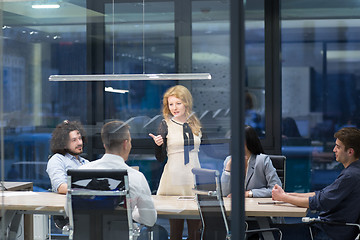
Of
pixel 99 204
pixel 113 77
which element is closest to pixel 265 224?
pixel 99 204

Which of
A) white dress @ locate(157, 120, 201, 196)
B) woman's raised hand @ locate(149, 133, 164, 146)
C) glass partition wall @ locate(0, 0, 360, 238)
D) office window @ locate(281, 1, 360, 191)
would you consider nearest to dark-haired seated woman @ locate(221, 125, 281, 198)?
glass partition wall @ locate(0, 0, 360, 238)

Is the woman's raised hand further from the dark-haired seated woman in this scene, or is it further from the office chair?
the dark-haired seated woman

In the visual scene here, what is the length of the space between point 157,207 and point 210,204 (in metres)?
0.39

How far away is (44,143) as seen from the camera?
4.58m

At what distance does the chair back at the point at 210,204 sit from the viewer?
405 cm

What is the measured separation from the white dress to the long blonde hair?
0.06 m

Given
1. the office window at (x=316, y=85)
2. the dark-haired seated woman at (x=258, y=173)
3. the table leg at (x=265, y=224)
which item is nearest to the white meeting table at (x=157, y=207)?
the table leg at (x=265, y=224)

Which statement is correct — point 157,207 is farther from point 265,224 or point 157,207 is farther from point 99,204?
point 265,224

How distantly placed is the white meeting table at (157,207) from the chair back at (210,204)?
0.07 m

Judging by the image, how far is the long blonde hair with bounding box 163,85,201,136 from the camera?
4.38m

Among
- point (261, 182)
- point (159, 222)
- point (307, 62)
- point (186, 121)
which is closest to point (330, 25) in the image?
point (307, 62)

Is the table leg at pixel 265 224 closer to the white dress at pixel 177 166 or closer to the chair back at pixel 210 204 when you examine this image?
the chair back at pixel 210 204

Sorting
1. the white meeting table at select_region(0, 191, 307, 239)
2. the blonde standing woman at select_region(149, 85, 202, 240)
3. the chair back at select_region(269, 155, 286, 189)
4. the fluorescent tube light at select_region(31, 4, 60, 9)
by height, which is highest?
the fluorescent tube light at select_region(31, 4, 60, 9)

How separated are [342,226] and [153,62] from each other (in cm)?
192
